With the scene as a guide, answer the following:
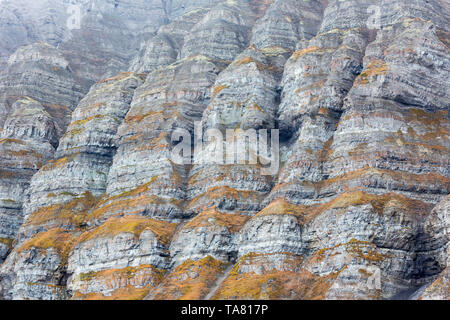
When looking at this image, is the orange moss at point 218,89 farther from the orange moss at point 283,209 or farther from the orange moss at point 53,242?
the orange moss at point 53,242

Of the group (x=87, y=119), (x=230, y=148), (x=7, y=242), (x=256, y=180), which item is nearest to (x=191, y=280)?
(x=256, y=180)

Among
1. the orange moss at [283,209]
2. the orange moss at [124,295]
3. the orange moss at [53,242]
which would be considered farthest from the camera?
the orange moss at [53,242]

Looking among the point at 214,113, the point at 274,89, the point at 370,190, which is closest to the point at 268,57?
the point at 274,89

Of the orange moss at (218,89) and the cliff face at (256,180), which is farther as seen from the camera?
the orange moss at (218,89)

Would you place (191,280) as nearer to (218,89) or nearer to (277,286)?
(277,286)

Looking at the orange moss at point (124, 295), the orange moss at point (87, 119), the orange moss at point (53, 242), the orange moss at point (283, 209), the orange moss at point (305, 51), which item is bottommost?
the orange moss at point (124, 295)

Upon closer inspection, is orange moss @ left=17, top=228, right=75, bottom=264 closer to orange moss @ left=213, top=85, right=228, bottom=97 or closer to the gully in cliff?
the gully in cliff

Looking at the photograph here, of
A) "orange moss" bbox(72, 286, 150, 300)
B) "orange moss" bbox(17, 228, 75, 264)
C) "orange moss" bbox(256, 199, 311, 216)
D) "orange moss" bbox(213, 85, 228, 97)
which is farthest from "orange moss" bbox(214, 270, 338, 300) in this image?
"orange moss" bbox(213, 85, 228, 97)

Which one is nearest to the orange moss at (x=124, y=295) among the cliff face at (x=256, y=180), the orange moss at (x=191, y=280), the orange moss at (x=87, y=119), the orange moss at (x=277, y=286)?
the cliff face at (x=256, y=180)
